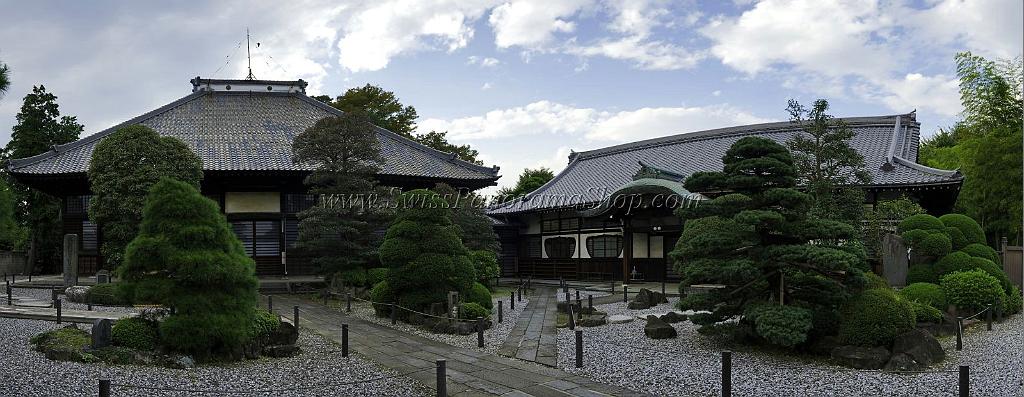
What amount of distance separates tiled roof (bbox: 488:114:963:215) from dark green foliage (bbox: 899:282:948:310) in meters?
7.72

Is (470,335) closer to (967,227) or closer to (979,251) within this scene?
(979,251)

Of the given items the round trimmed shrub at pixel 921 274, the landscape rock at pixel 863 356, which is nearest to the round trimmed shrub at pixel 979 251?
the round trimmed shrub at pixel 921 274

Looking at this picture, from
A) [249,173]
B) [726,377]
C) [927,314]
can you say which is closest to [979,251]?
[927,314]

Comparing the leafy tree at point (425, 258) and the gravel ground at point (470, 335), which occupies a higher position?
the leafy tree at point (425, 258)

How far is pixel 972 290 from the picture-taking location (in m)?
13.6

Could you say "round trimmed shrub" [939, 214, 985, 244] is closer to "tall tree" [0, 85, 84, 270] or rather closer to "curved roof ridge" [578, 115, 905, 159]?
"curved roof ridge" [578, 115, 905, 159]

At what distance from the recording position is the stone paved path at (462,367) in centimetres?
862

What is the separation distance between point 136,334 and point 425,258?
20.2 feet

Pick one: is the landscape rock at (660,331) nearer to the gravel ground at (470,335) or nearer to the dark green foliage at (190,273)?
the gravel ground at (470,335)

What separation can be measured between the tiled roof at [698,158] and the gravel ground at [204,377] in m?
18.4

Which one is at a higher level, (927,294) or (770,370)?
(927,294)

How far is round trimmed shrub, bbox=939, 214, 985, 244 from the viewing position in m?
16.0

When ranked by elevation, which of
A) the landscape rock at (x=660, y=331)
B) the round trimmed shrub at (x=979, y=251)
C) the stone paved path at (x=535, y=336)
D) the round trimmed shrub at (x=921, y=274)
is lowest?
the stone paved path at (x=535, y=336)

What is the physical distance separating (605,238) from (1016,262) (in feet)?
45.2
